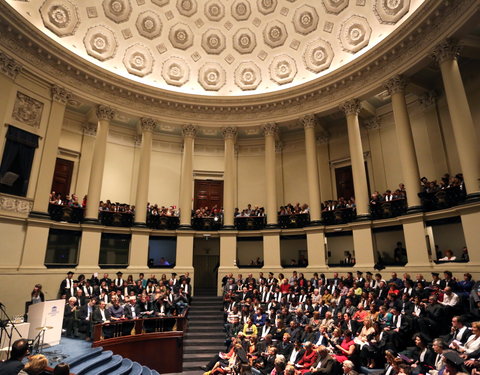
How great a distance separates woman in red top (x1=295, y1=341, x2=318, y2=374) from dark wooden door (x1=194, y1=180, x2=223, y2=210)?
1397 cm

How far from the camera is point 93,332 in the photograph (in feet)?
28.6

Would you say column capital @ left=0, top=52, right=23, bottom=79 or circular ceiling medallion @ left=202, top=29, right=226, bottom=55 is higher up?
circular ceiling medallion @ left=202, top=29, right=226, bottom=55

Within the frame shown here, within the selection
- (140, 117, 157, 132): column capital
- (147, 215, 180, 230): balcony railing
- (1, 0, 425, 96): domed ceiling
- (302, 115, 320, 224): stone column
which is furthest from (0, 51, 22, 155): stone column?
(302, 115, 320, 224): stone column

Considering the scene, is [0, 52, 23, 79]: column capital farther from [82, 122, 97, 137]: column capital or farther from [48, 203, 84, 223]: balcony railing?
[48, 203, 84, 223]: balcony railing

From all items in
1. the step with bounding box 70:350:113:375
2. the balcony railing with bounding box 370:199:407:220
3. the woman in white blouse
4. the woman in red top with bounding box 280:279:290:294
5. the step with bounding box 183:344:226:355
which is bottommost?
the step with bounding box 183:344:226:355

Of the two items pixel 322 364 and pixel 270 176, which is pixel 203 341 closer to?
pixel 322 364

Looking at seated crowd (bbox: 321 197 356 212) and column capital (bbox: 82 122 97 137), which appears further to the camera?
column capital (bbox: 82 122 97 137)

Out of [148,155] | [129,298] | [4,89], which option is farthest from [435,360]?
[4,89]

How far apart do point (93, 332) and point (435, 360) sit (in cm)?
843

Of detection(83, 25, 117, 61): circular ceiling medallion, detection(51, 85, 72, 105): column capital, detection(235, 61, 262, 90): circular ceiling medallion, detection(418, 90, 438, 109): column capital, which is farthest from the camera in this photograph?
detection(235, 61, 262, 90): circular ceiling medallion

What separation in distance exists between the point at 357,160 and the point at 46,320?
44.8 ft

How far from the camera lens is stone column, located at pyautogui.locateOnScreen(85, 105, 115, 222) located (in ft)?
48.6

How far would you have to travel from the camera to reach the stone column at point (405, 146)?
1263cm

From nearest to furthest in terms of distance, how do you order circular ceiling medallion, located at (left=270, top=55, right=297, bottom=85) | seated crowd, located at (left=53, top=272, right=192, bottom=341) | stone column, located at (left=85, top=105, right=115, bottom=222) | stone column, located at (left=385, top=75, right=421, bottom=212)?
seated crowd, located at (left=53, top=272, right=192, bottom=341) < stone column, located at (left=385, top=75, right=421, bottom=212) < stone column, located at (left=85, top=105, right=115, bottom=222) < circular ceiling medallion, located at (left=270, top=55, right=297, bottom=85)
